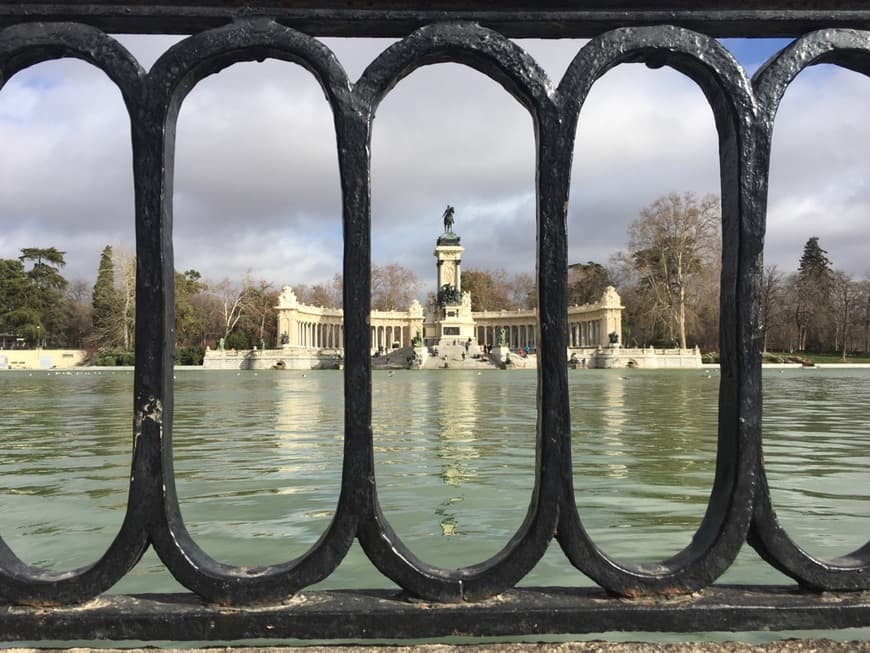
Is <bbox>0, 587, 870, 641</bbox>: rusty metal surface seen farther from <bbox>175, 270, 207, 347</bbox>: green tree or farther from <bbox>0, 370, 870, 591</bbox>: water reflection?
<bbox>175, 270, 207, 347</bbox>: green tree

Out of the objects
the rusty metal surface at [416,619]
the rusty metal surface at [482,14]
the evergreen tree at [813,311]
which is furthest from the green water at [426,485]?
the evergreen tree at [813,311]

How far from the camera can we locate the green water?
306cm

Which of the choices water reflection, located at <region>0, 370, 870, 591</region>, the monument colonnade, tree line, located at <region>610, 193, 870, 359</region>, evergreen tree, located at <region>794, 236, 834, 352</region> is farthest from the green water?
evergreen tree, located at <region>794, 236, 834, 352</region>

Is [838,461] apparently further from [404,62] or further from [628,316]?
[628,316]

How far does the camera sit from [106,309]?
6462 cm

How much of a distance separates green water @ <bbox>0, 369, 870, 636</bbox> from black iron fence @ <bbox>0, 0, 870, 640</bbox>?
94 centimetres

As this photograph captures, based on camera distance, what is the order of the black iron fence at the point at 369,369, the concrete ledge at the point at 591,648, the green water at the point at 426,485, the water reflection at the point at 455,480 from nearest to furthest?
the concrete ledge at the point at 591,648
the black iron fence at the point at 369,369
the green water at the point at 426,485
the water reflection at the point at 455,480

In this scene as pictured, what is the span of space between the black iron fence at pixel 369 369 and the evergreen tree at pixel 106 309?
66.1 meters

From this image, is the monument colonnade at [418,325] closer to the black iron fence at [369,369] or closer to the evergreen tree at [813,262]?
the evergreen tree at [813,262]

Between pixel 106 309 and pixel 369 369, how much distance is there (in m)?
70.5

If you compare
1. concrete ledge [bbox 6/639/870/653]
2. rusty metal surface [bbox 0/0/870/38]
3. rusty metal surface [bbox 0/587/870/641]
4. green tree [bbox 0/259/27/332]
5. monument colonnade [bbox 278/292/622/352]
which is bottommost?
concrete ledge [bbox 6/639/870/653]

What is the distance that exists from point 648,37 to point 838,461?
5.19 meters

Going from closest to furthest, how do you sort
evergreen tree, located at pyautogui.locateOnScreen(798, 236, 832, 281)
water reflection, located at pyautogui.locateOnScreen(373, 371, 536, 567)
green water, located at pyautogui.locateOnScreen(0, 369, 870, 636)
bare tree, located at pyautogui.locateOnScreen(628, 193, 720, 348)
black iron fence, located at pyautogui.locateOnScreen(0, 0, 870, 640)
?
black iron fence, located at pyautogui.locateOnScreen(0, 0, 870, 640), green water, located at pyautogui.locateOnScreen(0, 369, 870, 636), water reflection, located at pyautogui.locateOnScreen(373, 371, 536, 567), bare tree, located at pyautogui.locateOnScreen(628, 193, 720, 348), evergreen tree, located at pyautogui.locateOnScreen(798, 236, 832, 281)

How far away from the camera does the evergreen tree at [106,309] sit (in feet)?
205
